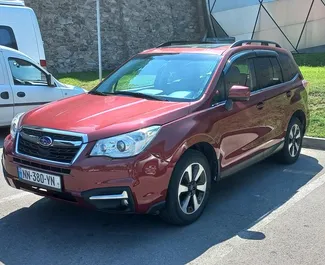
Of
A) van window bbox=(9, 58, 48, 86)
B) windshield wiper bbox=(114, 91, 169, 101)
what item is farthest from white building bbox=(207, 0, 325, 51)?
windshield wiper bbox=(114, 91, 169, 101)

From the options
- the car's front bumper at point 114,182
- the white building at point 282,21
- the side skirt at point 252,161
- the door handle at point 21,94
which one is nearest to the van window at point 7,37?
the door handle at point 21,94

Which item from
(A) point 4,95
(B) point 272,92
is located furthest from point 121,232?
(A) point 4,95

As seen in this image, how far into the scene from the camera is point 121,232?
4.27 metres

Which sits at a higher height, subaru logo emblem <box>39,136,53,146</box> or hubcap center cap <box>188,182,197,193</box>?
subaru logo emblem <box>39,136,53,146</box>

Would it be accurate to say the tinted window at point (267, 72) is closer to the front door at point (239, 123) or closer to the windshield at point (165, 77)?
the front door at point (239, 123)

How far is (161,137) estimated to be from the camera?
4.04 metres

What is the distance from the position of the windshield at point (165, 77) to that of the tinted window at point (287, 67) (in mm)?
1646

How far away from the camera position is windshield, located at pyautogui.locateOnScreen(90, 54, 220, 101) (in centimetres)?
484

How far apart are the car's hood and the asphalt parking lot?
3.17 ft

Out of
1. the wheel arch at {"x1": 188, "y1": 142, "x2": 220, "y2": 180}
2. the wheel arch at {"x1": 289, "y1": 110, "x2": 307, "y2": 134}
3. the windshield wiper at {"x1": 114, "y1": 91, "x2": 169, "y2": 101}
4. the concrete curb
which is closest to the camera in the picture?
the wheel arch at {"x1": 188, "y1": 142, "x2": 220, "y2": 180}

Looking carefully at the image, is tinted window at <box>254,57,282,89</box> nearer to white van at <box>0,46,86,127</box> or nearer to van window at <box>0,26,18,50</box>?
white van at <box>0,46,86,127</box>

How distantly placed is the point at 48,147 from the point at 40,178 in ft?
0.92

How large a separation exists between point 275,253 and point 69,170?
6.13 ft

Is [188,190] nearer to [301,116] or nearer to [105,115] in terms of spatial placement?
[105,115]
